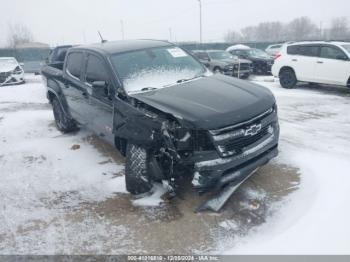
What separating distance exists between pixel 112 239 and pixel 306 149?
368 cm

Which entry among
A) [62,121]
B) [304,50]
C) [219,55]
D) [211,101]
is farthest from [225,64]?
[211,101]

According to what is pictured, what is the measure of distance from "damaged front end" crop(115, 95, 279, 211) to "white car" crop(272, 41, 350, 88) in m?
7.86

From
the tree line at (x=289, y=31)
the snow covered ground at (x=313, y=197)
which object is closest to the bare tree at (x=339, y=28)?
the tree line at (x=289, y=31)

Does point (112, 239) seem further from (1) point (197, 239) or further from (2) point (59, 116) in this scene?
(2) point (59, 116)

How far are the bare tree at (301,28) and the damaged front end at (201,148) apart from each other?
9607 cm

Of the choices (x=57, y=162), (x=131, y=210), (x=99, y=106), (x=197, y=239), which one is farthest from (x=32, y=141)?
(x=197, y=239)

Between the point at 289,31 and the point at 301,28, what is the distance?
26.0 feet

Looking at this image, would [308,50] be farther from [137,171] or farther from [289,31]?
[289,31]

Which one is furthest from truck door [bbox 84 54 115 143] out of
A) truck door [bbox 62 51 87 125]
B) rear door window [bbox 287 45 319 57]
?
rear door window [bbox 287 45 319 57]

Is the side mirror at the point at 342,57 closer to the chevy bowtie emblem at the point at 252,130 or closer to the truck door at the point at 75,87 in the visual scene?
the chevy bowtie emblem at the point at 252,130

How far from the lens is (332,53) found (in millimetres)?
11289

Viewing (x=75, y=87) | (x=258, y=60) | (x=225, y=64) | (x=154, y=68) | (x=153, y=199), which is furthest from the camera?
(x=258, y=60)

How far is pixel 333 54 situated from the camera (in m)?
11.3

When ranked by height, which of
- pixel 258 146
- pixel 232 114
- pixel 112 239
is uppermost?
pixel 232 114
